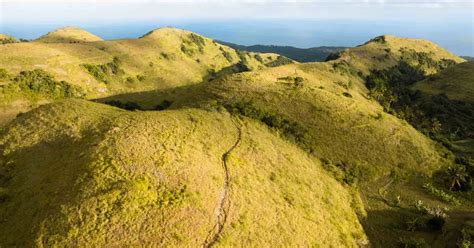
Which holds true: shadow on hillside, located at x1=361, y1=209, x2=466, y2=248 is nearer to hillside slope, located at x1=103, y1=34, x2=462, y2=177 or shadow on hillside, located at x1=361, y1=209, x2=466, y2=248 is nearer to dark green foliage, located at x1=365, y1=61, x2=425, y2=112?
hillside slope, located at x1=103, y1=34, x2=462, y2=177

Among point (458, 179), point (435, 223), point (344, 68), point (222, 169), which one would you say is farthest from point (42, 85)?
point (344, 68)

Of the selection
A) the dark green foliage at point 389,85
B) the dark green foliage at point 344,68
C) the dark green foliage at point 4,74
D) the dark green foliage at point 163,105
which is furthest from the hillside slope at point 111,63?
the dark green foliage at point 389,85

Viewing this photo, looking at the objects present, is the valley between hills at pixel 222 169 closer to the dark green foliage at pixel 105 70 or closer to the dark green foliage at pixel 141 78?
the dark green foliage at pixel 105 70

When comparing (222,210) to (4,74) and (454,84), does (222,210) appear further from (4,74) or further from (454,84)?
(454,84)

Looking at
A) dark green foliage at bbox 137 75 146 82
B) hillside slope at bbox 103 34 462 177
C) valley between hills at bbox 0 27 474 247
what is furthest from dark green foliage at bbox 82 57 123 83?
hillside slope at bbox 103 34 462 177

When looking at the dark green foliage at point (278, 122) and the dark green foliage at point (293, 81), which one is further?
the dark green foliage at point (293, 81)

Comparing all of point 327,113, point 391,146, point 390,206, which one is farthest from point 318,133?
point 390,206
